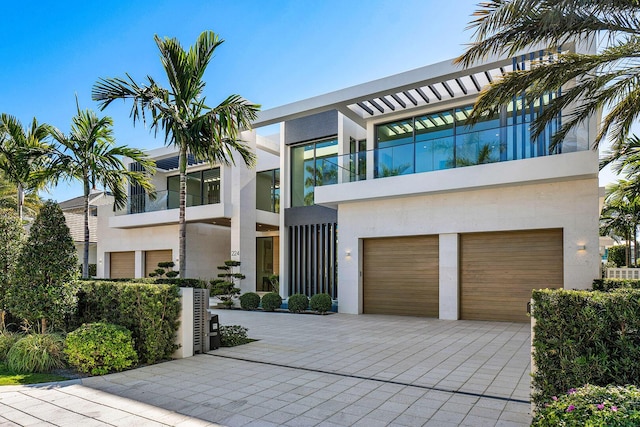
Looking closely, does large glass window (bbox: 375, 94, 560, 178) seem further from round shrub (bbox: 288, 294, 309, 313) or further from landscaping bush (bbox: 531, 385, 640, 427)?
landscaping bush (bbox: 531, 385, 640, 427)

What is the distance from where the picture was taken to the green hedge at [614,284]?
7.55 meters

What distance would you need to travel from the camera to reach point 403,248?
1339cm

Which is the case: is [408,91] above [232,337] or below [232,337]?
above

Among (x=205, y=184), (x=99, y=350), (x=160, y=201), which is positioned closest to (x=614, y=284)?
(x=99, y=350)

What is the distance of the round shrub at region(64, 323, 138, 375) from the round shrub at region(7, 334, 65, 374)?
0.69ft

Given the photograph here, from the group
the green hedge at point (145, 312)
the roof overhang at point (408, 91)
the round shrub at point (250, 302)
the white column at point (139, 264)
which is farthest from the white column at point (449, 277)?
the white column at point (139, 264)

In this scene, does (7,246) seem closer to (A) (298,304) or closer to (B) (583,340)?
(A) (298,304)

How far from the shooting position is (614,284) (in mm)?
8320

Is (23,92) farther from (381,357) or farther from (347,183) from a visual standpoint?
(381,357)

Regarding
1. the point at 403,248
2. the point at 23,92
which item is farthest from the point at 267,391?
the point at 23,92

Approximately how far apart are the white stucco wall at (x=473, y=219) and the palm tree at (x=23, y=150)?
29.0 ft

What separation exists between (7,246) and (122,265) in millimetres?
15805

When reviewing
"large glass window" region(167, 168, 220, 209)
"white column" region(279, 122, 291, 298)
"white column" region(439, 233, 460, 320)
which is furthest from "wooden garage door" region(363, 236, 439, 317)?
"large glass window" region(167, 168, 220, 209)

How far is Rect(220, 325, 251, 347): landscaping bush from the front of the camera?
329 inches
